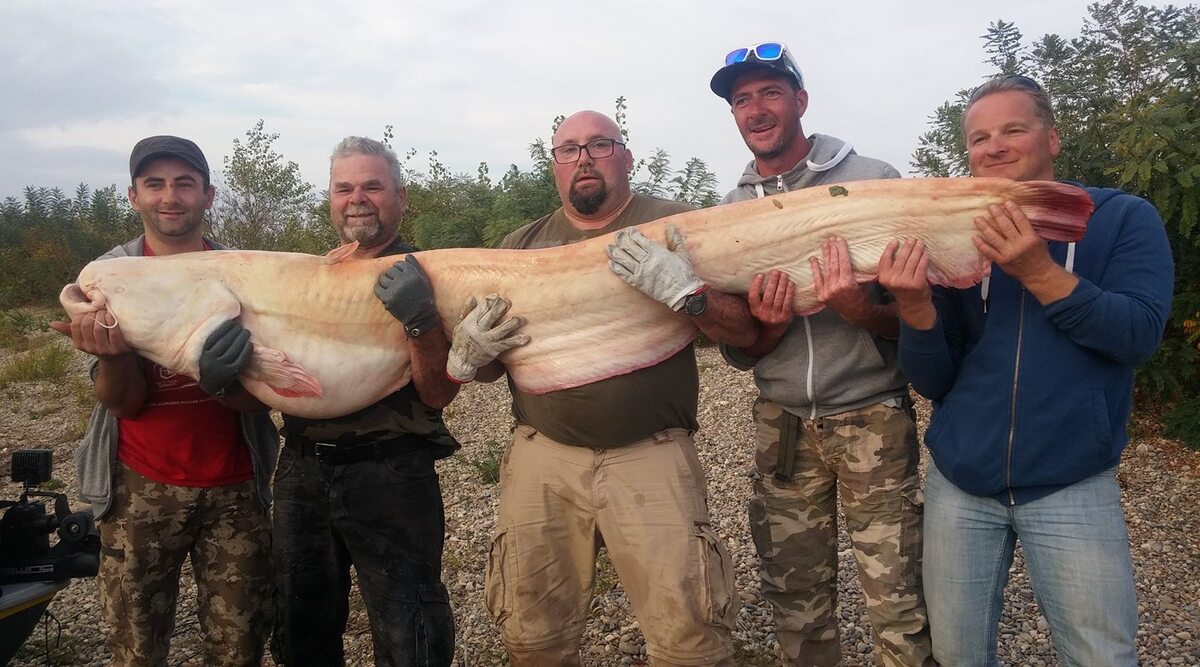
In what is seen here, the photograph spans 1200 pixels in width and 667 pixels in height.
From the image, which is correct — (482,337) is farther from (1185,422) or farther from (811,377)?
(1185,422)

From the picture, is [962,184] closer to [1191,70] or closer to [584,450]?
[584,450]

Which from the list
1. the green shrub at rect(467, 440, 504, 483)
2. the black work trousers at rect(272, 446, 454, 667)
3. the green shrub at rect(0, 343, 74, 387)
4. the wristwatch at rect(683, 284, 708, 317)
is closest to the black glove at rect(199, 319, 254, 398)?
the black work trousers at rect(272, 446, 454, 667)

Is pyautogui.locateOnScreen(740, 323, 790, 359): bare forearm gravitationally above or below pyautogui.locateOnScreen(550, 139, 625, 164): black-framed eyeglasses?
below

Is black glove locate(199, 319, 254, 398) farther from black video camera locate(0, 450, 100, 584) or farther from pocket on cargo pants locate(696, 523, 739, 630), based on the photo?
pocket on cargo pants locate(696, 523, 739, 630)

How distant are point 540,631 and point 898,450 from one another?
1628mm

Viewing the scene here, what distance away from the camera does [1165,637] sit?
393 cm

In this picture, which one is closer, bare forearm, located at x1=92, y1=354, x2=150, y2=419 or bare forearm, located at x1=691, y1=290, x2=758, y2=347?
bare forearm, located at x1=691, y1=290, x2=758, y2=347

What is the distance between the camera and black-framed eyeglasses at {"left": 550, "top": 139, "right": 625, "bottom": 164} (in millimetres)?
3109

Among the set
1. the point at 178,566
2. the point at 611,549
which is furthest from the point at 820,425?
the point at 178,566

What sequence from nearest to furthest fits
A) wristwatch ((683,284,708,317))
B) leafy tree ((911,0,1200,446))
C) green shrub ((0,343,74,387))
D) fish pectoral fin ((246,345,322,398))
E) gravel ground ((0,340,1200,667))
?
wristwatch ((683,284,708,317)) < fish pectoral fin ((246,345,322,398)) < gravel ground ((0,340,1200,667)) < leafy tree ((911,0,1200,446)) < green shrub ((0,343,74,387))

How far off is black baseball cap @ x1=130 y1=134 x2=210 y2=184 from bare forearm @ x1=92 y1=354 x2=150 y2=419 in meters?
0.90

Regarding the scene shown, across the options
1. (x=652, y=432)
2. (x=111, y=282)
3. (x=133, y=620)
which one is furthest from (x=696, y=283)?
(x=133, y=620)

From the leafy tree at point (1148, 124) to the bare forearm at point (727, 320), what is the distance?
14.5 feet

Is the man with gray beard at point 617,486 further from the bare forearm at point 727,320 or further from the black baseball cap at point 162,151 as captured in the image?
the black baseball cap at point 162,151
